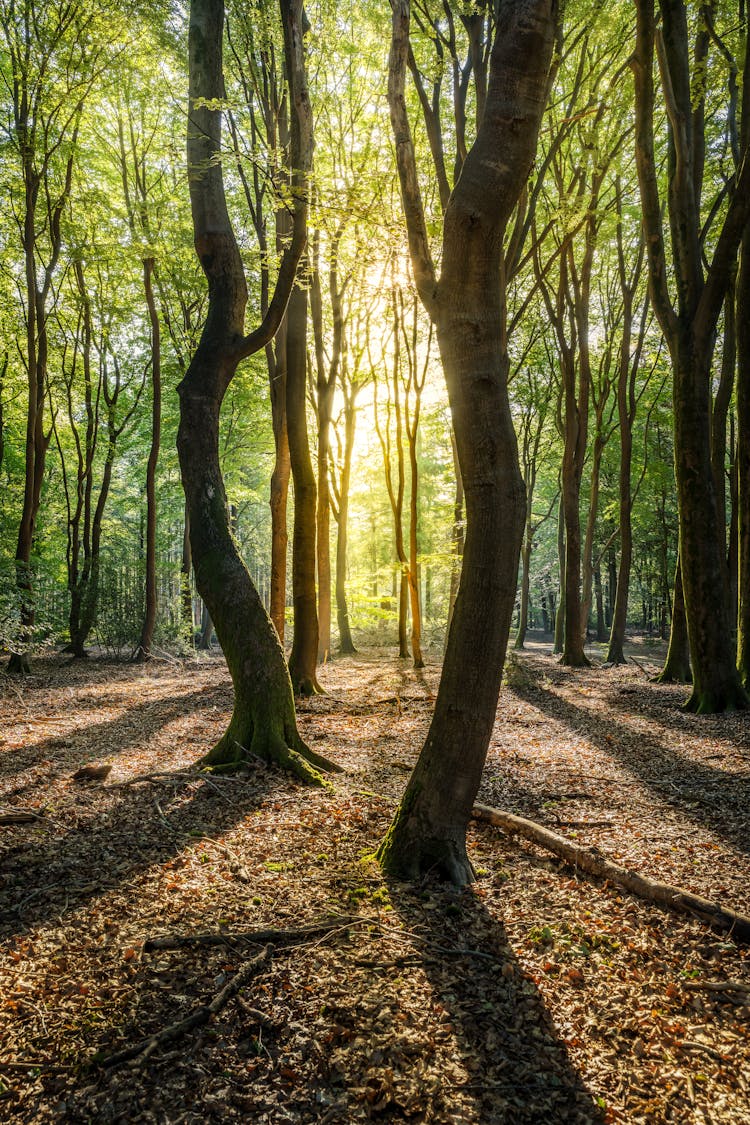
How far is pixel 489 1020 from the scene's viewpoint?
2609 millimetres

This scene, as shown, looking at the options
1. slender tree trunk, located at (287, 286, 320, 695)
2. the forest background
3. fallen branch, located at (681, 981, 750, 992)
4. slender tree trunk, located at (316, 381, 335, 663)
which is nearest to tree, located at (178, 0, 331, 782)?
the forest background

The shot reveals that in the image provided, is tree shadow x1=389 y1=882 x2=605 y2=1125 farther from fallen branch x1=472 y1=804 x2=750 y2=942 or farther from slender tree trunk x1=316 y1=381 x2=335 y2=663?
slender tree trunk x1=316 y1=381 x2=335 y2=663

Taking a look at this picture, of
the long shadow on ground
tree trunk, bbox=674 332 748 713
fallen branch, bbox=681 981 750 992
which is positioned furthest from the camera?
tree trunk, bbox=674 332 748 713

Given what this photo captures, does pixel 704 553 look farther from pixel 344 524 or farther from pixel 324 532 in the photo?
pixel 344 524

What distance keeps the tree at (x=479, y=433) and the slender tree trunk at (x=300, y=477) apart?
5.82m

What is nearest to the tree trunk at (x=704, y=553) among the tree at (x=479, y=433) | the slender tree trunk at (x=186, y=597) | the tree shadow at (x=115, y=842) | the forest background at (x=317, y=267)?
the forest background at (x=317, y=267)

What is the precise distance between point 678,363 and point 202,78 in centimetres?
724

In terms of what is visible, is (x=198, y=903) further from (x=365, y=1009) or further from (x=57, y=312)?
(x=57, y=312)

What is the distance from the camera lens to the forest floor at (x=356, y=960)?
7.25 ft

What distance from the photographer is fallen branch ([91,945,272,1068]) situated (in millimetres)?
2279

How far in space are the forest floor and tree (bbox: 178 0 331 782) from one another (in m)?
0.53

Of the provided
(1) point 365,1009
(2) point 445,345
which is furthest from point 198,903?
(2) point 445,345

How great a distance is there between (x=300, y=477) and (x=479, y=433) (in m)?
6.22

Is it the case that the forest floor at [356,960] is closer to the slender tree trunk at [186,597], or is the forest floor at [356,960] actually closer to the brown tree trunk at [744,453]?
the brown tree trunk at [744,453]
